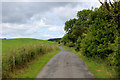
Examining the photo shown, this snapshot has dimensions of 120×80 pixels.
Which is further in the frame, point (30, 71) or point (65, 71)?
point (30, 71)

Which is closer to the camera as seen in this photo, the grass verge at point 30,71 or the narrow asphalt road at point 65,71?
the narrow asphalt road at point 65,71

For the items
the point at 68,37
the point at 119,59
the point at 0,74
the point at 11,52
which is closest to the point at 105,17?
the point at 119,59

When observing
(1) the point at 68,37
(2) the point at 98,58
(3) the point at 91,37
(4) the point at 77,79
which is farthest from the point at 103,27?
(1) the point at 68,37

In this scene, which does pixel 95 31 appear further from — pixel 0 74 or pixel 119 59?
pixel 0 74

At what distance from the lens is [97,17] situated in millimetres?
17672

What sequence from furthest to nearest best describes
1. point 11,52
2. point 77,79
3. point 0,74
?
point 11,52
point 0,74
point 77,79

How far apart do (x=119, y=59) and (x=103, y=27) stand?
6.31 metres

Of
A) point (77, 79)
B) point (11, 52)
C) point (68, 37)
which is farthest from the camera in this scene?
point (68, 37)

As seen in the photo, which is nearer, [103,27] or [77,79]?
[77,79]

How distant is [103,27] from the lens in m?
16.4

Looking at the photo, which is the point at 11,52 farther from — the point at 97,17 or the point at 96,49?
the point at 97,17

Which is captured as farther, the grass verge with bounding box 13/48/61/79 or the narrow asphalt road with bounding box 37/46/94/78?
the grass verge with bounding box 13/48/61/79

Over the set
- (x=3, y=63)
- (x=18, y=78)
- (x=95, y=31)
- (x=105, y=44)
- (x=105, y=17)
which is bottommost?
(x=18, y=78)

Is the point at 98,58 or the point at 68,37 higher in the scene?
the point at 68,37
